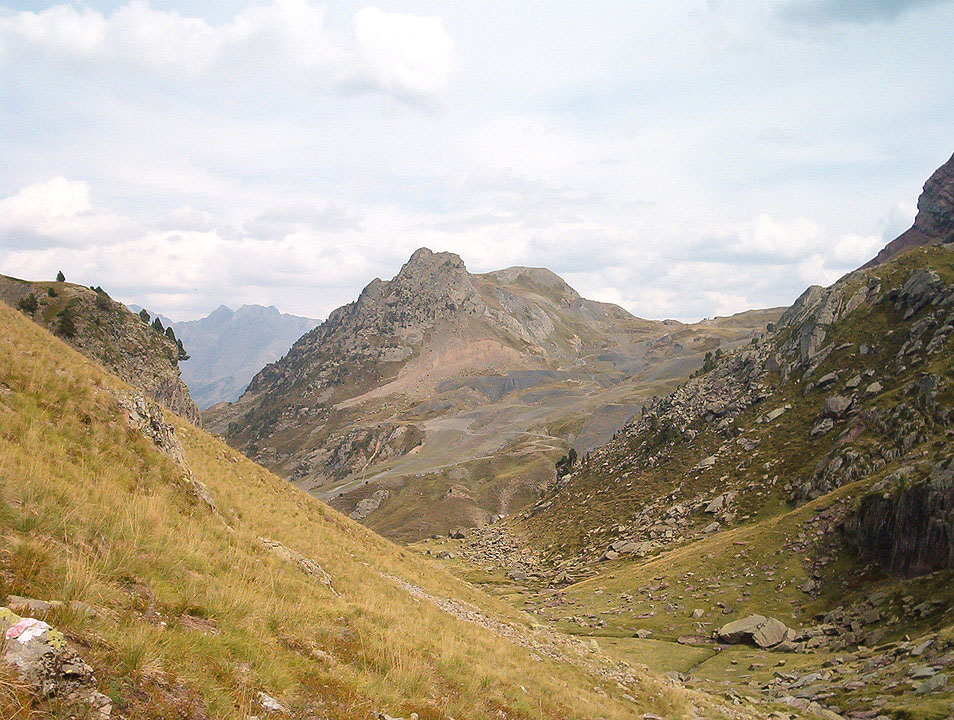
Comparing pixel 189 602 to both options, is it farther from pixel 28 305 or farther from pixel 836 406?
pixel 28 305

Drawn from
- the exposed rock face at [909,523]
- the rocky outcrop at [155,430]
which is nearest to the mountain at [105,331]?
the rocky outcrop at [155,430]

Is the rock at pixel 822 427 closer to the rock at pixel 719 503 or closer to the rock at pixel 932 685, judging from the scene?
the rock at pixel 719 503

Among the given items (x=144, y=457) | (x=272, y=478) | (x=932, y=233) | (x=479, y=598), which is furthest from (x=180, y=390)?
(x=932, y=233)

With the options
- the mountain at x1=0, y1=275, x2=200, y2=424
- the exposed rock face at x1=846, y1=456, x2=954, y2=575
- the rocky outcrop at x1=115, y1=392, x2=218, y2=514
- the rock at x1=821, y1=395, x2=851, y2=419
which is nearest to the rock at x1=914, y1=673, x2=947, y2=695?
the exposed rock face at x1=846, y1=456, x2=954, y2=575

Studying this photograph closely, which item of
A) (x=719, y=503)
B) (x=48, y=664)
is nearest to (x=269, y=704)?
(x=48, y=664)

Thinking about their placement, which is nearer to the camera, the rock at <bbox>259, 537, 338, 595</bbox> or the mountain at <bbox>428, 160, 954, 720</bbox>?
the rock at <bbox>259, 537, 338, 595</bbox>

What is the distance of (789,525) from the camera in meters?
58.4

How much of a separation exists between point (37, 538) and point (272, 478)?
29.5 metres

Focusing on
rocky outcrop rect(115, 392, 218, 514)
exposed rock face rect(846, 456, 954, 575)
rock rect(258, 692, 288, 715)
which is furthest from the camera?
exposed rock face rect(846, 456, 954, 575)

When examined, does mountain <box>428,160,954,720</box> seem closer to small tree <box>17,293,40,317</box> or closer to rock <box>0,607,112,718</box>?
rock <box>0,607,112,718</box>

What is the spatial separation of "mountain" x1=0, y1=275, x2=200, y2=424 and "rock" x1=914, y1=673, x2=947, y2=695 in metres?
87.5

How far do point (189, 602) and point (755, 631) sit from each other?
48518 millimetres

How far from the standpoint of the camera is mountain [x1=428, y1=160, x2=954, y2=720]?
38.4 meters

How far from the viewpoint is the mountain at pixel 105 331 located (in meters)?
83.6
